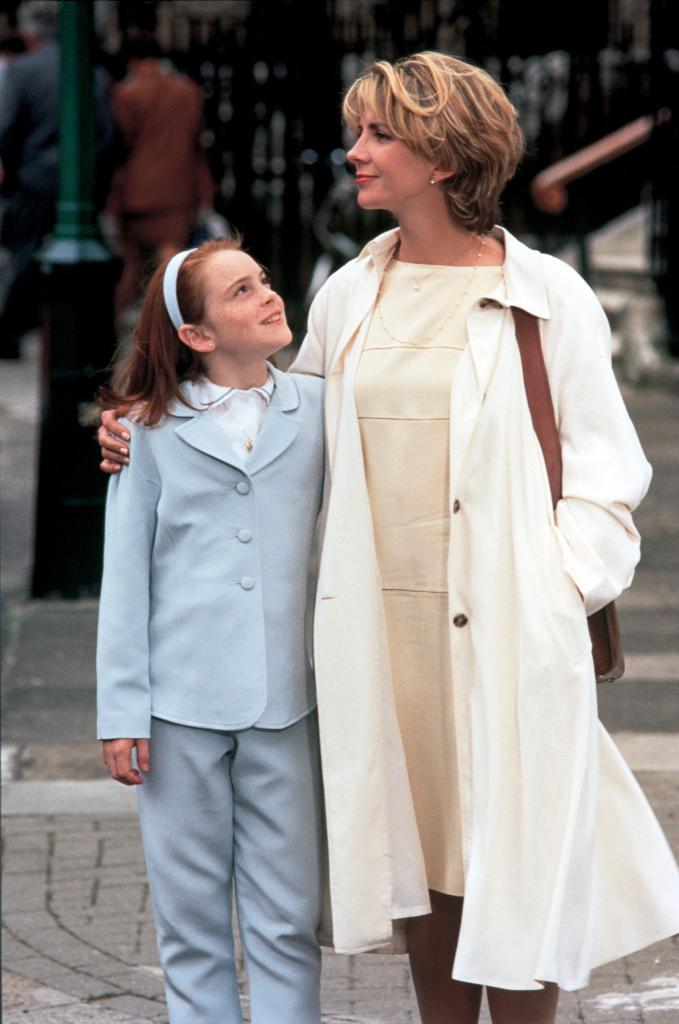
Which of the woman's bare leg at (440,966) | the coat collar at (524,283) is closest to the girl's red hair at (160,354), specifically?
the coat collar at (524,283)

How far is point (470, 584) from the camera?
3.32m

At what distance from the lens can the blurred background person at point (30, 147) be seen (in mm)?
11906

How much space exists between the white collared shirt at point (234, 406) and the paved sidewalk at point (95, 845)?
4.73 feet

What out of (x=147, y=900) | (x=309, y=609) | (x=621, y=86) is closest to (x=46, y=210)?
(x=621, y=86)

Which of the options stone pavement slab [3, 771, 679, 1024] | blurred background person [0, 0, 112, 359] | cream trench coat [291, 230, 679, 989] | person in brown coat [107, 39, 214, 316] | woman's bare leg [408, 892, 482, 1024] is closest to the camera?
cream trench coat [291, 230, 679, 989]

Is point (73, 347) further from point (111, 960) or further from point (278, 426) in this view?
point (278, 426)

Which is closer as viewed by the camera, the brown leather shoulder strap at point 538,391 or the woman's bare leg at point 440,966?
the brown leather shoulder strap at point 538,391

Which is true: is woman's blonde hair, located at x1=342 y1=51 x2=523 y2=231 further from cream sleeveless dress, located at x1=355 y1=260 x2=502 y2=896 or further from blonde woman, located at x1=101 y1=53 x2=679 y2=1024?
cream sleeveless dress, located at x1=355 y1=260 x2=502 y2=896

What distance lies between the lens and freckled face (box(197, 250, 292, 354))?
3385 mm

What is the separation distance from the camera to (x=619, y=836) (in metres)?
3.48

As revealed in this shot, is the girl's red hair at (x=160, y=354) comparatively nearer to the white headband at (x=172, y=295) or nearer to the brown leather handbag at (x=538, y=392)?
the white headband at (x=172, y=295)

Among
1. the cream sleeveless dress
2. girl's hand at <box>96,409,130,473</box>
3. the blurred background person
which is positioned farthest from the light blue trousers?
the blurred background person

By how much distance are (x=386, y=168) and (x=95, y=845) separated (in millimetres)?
2435

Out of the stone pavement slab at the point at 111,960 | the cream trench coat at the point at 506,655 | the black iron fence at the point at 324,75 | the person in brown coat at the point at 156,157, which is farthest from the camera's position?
the black iron fence at the point at 324,75
